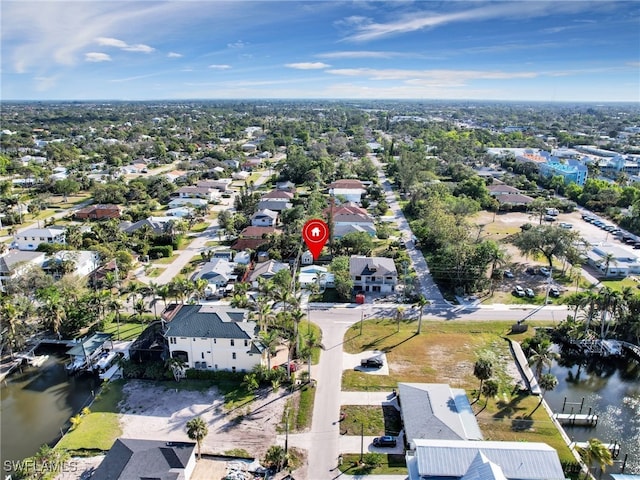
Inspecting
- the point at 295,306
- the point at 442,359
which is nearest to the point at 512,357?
the point at 442,359

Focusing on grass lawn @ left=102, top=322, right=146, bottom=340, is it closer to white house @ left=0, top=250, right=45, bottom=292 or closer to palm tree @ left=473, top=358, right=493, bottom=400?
white house @ left=0, top=250, right=45, bottom=292

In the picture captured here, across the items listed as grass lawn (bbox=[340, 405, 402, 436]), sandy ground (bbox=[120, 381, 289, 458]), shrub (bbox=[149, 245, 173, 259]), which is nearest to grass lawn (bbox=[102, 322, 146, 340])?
sandy ground (bbox=[120, 381, 289, 458])

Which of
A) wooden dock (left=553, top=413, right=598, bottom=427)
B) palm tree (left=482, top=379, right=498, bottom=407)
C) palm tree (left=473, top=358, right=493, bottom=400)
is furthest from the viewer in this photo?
palm tree (left=473, top=358, right=493, bottom=400)

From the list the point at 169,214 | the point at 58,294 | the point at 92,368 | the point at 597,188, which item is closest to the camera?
the point at 92,368

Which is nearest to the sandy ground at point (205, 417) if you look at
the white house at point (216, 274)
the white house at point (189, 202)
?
the white house at point (216, 274)

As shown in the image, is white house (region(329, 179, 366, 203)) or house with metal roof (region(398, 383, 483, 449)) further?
white house (region(329, 179, 366, 203))

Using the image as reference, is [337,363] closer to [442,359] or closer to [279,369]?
[279,369]

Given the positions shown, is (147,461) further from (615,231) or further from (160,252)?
(615,231)

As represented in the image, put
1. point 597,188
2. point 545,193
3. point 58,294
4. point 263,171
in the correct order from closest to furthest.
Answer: point 58,294 → point 597,188 → point 545,193 → point 263,171
